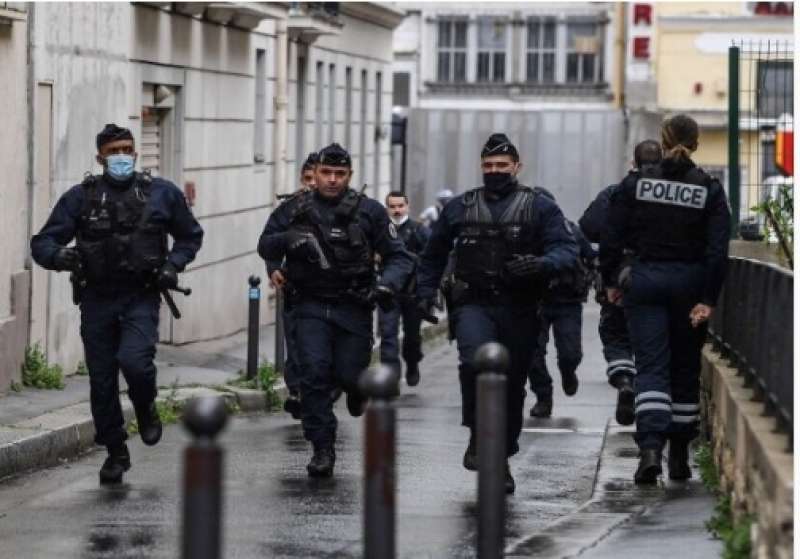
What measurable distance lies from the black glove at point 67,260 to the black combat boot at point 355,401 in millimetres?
1698

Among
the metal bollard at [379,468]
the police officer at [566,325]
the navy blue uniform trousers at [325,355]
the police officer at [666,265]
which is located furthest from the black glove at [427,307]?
the metal bollard at [379,468]

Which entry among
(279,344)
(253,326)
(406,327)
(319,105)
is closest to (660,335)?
(253,326)

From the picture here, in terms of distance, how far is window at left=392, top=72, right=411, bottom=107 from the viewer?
60000 millimetres

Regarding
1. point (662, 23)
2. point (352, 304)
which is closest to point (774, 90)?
point (352, 304)

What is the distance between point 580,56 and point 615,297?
4812cm

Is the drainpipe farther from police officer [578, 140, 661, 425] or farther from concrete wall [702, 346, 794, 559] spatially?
concrete wall [702, 346, 794, 559]

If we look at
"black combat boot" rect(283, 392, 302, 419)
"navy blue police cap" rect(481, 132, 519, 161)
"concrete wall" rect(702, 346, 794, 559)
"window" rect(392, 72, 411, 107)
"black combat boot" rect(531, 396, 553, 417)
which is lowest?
"black combat boot" rect(531, 396, 553, 417)

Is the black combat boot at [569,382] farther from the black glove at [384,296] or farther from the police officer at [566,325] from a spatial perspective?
the black glove at [384,296]

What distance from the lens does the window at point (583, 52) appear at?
2311 inches

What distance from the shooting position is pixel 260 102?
26812 mm

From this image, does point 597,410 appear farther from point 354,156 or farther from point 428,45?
point 428,45

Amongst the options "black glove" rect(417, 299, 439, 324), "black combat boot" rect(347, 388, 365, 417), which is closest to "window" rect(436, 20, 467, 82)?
"black combat boot" rect(347, 388, 365, 417)

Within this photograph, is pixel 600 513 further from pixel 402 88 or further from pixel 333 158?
pixel 402 88

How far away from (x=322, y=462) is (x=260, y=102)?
15.4 meters
